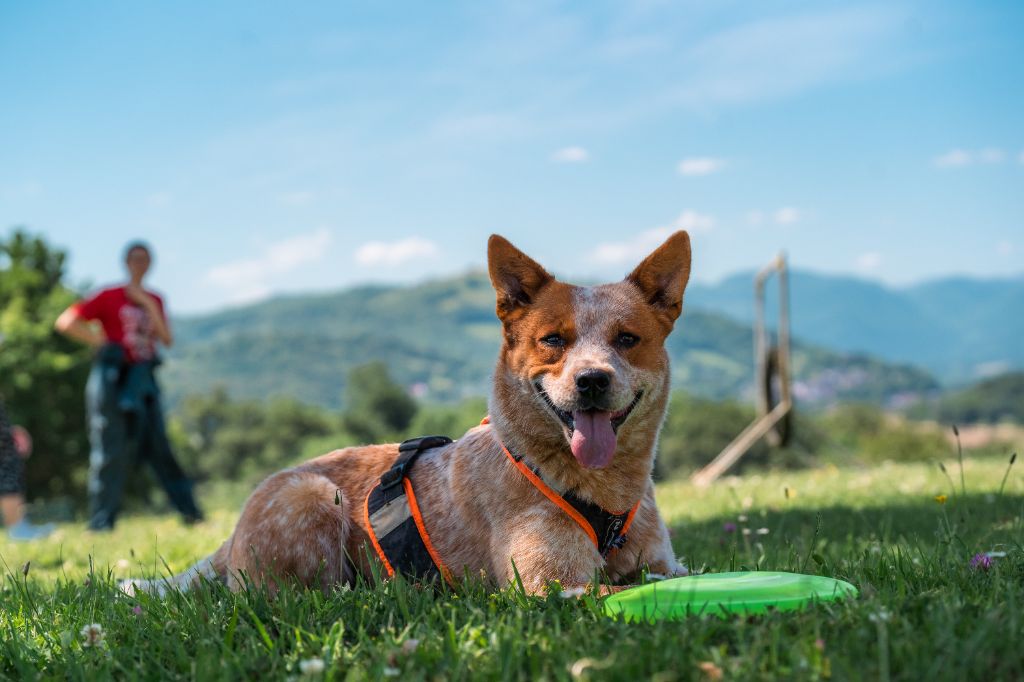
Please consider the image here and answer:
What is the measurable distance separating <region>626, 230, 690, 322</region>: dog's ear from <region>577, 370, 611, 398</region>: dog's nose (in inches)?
28.8

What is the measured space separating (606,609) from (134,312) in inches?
371

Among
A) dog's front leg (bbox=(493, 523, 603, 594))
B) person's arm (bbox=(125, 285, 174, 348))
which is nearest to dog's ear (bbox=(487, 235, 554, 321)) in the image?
dog's front leg (bbox=(493, 523, 603, 594))

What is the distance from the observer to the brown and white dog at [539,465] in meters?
4.03

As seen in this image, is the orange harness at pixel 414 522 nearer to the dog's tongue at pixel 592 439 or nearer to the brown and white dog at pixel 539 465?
the brown and white dog at pixel 539 465

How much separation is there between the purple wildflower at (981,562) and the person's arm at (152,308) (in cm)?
968

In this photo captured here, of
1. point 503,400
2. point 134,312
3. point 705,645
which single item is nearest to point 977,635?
point 705,645

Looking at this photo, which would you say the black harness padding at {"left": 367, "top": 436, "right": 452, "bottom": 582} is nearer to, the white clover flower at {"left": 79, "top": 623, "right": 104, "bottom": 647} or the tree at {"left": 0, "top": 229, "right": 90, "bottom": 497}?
the white clover flower at {"left": 79, "top": 623, "right": 104, "bottom": 647}

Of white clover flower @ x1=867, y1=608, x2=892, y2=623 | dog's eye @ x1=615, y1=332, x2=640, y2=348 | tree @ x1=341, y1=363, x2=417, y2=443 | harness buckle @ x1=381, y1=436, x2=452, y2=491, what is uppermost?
dog's eye @ x1=615, y1=332, x2=640, y2=348

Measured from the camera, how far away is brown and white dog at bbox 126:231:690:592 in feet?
13.2

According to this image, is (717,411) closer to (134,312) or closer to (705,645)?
(134,312)

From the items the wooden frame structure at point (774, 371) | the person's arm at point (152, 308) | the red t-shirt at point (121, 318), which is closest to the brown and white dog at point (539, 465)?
the person's arm at point (152, 308)

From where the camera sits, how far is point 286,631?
133 inches

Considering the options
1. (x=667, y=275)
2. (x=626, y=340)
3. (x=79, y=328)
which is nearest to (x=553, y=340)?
(x=626, y=340)

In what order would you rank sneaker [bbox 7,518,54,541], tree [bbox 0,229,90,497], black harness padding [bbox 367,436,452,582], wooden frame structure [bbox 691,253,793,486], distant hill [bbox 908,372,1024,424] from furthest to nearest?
1. distant hill [bbox 908,372,1024,424]
2. tree [bbox 0,229,90,497]
3. wooden frame structure [bbox 691,253,793,486]
4. sneaker [bbox 7,518,54,541]
5. black harness padding [bbox 367,436,452,582]
